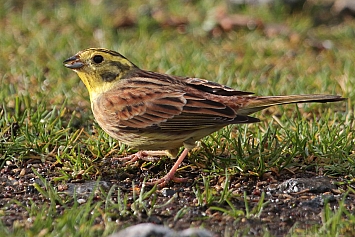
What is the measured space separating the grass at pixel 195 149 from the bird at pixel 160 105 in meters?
0.27

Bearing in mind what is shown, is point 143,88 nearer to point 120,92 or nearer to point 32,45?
point 120,92

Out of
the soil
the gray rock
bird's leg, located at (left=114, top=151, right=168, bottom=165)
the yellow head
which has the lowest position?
the gray rock

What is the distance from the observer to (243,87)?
704cm

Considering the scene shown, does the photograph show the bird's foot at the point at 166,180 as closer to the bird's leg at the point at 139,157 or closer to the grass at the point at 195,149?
the grass at the point at 195,149

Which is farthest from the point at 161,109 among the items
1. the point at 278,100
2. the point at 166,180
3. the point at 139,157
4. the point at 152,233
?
the point at 152,233

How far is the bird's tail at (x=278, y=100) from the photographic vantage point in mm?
4828

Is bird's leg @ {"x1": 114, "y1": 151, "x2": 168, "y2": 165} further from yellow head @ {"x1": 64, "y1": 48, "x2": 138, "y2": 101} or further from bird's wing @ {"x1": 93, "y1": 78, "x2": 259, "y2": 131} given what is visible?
yellow head @ {"x1": 64, "y1": 48, "x2": 138, "y2": 101}

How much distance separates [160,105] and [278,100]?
0.93 m

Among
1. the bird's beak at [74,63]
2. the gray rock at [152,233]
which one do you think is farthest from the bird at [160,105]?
the gray rock at [152,233]

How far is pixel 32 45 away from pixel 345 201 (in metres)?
4.83

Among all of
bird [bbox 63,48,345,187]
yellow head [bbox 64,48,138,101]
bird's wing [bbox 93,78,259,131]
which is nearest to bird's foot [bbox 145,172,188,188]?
bird [bbox 63,48,345,187]

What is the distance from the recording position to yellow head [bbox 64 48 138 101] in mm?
5496

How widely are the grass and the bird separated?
270 millimetres

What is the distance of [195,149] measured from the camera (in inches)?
216
